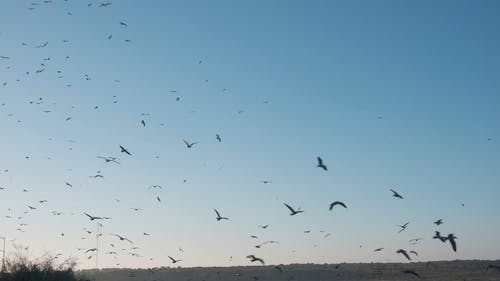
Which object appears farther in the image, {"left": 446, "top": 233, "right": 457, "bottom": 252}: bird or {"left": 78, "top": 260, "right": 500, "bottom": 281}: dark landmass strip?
{"left": 78, "top": 260, "right": 500, "bottom": 281}: dark landmass strip

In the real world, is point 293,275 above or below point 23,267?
below

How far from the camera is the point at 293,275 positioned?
101812mm

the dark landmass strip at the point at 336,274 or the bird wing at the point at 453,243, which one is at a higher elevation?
the bird wing at the point at 453,243

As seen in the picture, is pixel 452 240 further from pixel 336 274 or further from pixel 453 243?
pixel 336 274

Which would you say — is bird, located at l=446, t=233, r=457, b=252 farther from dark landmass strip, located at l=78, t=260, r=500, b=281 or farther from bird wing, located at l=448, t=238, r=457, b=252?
dark landmass strip, located at l=78, t=260, r=500, b=281

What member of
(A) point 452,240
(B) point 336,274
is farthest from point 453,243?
(B) point 336,274

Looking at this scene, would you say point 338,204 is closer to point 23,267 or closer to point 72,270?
point 23,267

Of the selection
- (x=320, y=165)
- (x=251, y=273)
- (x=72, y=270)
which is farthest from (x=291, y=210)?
(x=251, y=273)

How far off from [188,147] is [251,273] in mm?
89741

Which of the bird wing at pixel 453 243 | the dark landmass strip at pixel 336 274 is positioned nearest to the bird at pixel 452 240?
the bird wing at pixel 453 243

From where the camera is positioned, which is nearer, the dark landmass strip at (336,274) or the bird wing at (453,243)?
the bird wing at (453,243)

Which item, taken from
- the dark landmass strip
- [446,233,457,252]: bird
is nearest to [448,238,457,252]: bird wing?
[446,233,457,252]: bird

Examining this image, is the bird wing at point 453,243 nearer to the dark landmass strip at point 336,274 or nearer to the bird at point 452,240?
the bird at point 452,240

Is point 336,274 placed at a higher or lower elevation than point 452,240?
lower
